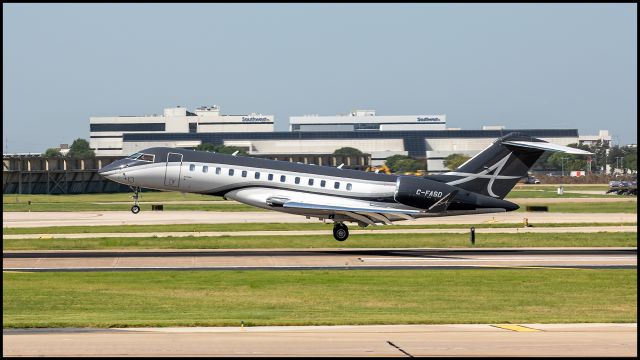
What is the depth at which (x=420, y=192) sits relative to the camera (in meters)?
47.3

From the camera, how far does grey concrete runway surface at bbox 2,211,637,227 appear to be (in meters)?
68.9

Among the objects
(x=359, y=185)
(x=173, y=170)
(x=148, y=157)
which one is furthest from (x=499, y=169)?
(x=148, y=157)

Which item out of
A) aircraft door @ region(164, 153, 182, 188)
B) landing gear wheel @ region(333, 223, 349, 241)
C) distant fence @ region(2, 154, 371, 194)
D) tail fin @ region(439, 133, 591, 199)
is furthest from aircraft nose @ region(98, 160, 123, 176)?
distant fence @ region(2, 154, 371, 194)

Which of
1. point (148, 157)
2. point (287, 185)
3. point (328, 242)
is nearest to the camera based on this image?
point (287, 185)

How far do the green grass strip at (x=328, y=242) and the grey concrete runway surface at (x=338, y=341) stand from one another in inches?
1013

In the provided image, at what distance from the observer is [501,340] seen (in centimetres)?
2195

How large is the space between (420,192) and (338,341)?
85.3 feet

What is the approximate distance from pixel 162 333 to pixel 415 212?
24.7 meters

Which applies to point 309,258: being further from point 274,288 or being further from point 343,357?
point 343,357

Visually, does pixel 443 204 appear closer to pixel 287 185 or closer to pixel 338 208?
pixel 338 208

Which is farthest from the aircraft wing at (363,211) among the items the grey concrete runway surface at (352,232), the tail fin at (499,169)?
the grey concrete runway surface at (352,232)

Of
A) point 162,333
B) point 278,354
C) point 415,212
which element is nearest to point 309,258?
point 415,212

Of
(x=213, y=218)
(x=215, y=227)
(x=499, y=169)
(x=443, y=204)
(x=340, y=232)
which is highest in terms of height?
(x=499, y=169)

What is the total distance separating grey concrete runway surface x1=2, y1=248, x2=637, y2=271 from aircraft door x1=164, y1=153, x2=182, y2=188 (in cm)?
334
